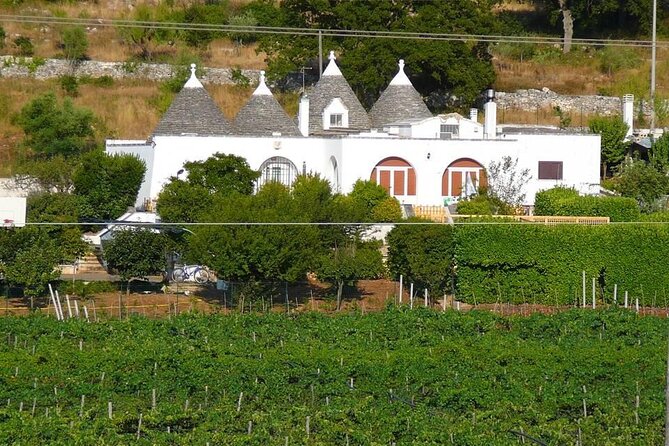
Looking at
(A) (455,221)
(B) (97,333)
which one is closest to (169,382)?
(B) (97,333)

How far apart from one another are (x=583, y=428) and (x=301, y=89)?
42701 millimetres

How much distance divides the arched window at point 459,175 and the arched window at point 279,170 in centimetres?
560

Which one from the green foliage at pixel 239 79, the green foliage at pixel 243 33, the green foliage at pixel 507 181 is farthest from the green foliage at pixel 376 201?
the green foliage at pixel 243 33

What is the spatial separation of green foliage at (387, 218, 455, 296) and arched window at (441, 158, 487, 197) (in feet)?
27.0

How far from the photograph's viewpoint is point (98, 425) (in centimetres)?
2678

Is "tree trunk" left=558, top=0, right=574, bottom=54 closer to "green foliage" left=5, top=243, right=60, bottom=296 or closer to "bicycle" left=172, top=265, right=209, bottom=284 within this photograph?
"bicycle" left=172, top=265, right=209, bottom=284

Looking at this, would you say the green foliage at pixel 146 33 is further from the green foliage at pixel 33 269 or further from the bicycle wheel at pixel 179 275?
the green foliage at pixel 33 269

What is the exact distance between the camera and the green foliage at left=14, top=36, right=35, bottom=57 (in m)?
70.1

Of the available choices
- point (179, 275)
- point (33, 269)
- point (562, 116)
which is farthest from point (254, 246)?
point (562, 116)

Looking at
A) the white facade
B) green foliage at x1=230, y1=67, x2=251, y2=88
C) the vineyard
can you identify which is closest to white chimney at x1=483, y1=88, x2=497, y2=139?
the white facade

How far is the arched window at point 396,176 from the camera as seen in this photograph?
53031 mm

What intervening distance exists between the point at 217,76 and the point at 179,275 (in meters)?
24.5

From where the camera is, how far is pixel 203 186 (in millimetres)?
49094

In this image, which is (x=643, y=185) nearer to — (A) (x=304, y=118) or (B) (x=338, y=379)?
(A) (x=304, y=118)
